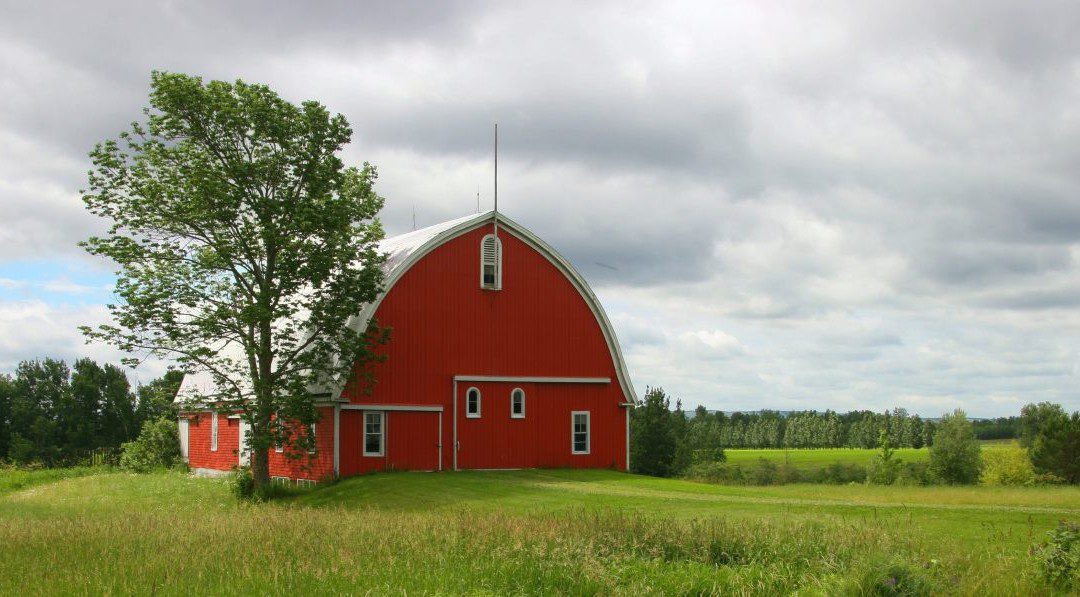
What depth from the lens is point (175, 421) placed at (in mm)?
49250

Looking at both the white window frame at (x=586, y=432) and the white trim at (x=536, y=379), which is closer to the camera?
the white trim at (x=536, y=379)

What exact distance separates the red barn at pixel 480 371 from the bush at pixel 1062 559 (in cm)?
2188

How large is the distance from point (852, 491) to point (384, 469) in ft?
47.8

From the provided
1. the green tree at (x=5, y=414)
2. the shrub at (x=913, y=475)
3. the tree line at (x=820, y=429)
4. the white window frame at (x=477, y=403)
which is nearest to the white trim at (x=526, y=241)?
the white window frame at (x=477, y=403)

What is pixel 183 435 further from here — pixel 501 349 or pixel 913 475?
pixel 913 475

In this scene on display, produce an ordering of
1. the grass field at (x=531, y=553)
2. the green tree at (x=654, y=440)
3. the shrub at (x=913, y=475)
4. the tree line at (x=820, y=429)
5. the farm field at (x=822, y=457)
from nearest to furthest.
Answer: the grass field at (x=531, y=553) < the green tree at (x=654, y=440) < the shrub at (x=913, y=475) < the farm field at (x=822, y=457) < the tree line at (x=820, y=429)

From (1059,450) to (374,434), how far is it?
44.7m

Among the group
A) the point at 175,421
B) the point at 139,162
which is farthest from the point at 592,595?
the point at 175,421

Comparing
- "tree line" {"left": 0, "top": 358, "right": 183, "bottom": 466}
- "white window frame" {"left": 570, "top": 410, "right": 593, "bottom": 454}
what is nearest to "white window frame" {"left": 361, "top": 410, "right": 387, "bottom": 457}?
"white window frame" {"left": 570, "top": 410, "right": 593, "bottom": 454}

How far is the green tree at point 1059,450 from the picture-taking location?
191ft

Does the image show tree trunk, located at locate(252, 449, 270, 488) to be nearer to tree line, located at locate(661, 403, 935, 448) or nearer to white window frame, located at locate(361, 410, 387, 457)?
white window frame, located at locate(361, 410, 387, 457)

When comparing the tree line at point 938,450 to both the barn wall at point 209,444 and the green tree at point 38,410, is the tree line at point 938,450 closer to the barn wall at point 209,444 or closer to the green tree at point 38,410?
the barn wall at point 209,444

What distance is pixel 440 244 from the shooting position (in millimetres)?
34156

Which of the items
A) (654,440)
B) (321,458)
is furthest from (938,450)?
(321,458)
